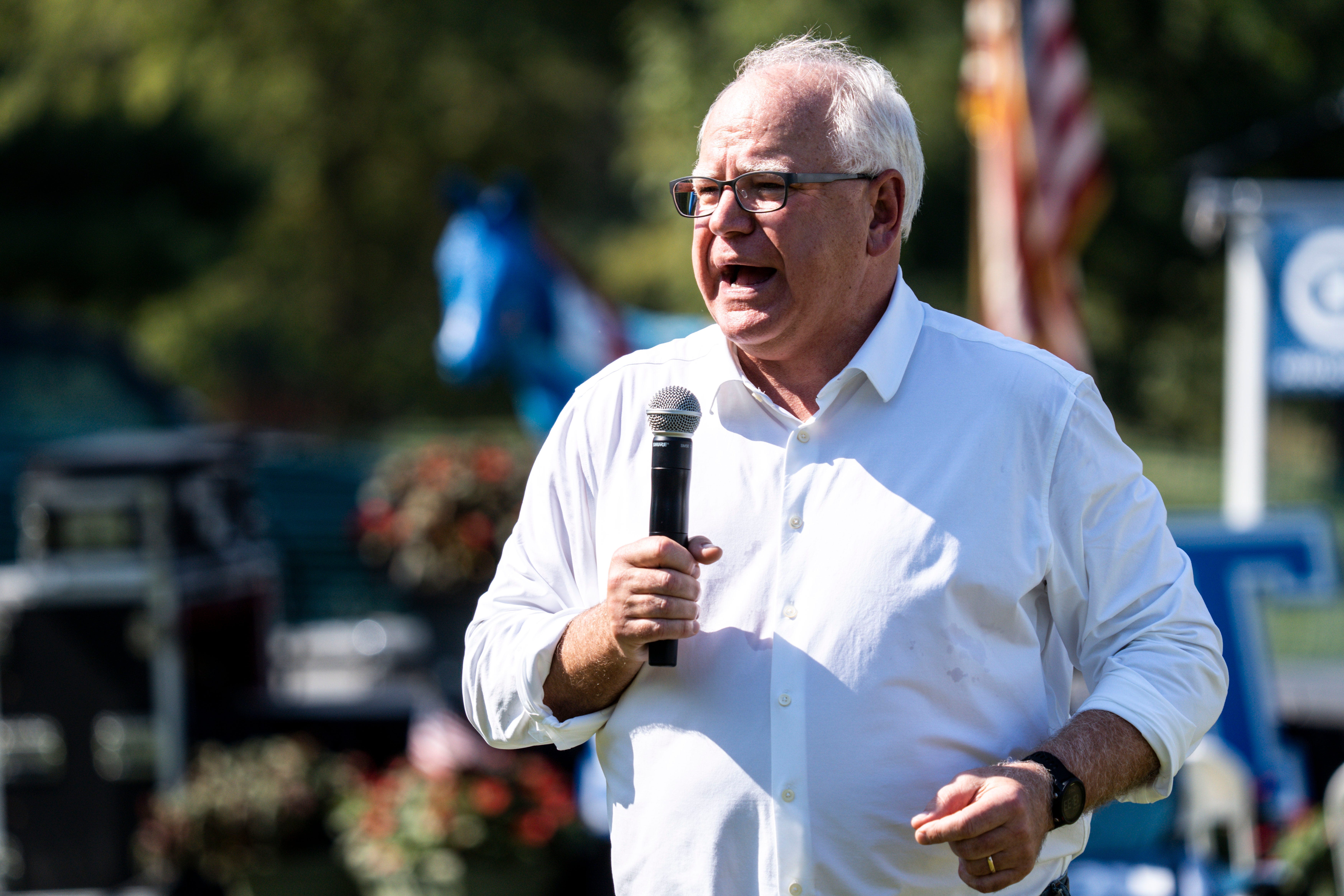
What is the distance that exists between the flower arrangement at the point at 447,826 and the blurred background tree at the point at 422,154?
2470mm

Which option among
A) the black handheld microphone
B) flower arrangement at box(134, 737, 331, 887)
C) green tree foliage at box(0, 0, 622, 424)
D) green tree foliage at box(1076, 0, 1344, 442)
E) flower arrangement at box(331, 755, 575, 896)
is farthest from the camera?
green tree foliage at box(0, 0, 622, 424)

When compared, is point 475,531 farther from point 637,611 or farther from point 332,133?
point 332,133

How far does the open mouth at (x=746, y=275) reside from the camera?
181 cm

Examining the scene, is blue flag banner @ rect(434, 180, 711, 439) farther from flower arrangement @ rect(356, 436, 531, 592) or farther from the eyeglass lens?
the eyeglass lens


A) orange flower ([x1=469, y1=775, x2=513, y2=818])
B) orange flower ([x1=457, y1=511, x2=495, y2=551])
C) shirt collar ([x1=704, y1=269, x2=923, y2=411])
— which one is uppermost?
shirt collar ([x1=704, y1=269, x2=923, y2=411])

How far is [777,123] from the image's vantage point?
1.77 meters

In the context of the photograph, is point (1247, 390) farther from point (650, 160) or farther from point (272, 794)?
point (650, 160)

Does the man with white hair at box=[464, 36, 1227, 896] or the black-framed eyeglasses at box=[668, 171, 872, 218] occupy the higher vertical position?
the black-framed eyeglasses at box=[668, 171, 872, 218]

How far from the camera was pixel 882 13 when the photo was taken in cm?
1111

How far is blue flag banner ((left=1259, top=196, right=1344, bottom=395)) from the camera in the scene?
229 inches

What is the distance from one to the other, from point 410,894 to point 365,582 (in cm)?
691

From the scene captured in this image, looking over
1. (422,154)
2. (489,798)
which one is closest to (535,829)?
(489,798)

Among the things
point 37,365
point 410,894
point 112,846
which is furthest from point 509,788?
point 37,365

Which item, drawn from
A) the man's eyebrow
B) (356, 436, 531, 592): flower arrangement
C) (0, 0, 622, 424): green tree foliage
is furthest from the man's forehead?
(0, 0, 622, 424): green tree foliage
